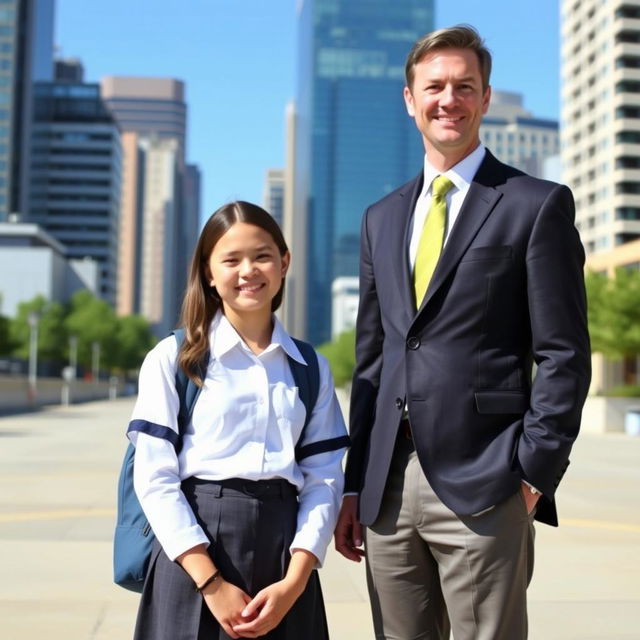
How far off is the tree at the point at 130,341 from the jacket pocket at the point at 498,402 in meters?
83.7

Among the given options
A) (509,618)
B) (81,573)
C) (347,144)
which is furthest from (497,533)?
(347,144)

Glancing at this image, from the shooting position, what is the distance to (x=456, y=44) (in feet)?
9.20

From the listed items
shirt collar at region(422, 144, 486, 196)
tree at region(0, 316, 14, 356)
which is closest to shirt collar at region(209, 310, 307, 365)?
shirt collar at region(422, 144, 486, 196)

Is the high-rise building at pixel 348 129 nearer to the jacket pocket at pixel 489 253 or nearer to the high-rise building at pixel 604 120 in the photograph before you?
the high-rise building at pixel 604 120

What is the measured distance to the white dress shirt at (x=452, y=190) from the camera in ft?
9.32

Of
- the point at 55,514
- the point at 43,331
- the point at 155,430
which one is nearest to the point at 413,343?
the point at 155,430

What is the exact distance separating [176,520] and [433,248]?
113cm

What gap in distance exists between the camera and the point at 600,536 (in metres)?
8.09

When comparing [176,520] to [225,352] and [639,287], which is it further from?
[639,287]

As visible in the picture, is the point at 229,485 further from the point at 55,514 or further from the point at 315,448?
the point at 55,514

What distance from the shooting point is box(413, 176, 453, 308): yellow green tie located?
278cm

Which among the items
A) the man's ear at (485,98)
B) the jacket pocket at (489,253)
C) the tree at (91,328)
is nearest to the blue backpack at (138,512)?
the jacket pocket at (489,253)

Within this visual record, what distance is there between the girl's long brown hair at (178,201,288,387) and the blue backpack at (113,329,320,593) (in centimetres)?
5

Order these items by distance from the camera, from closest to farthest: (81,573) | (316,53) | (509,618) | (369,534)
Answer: (509,618) < (369,534) < (81,573) < (316,53)
